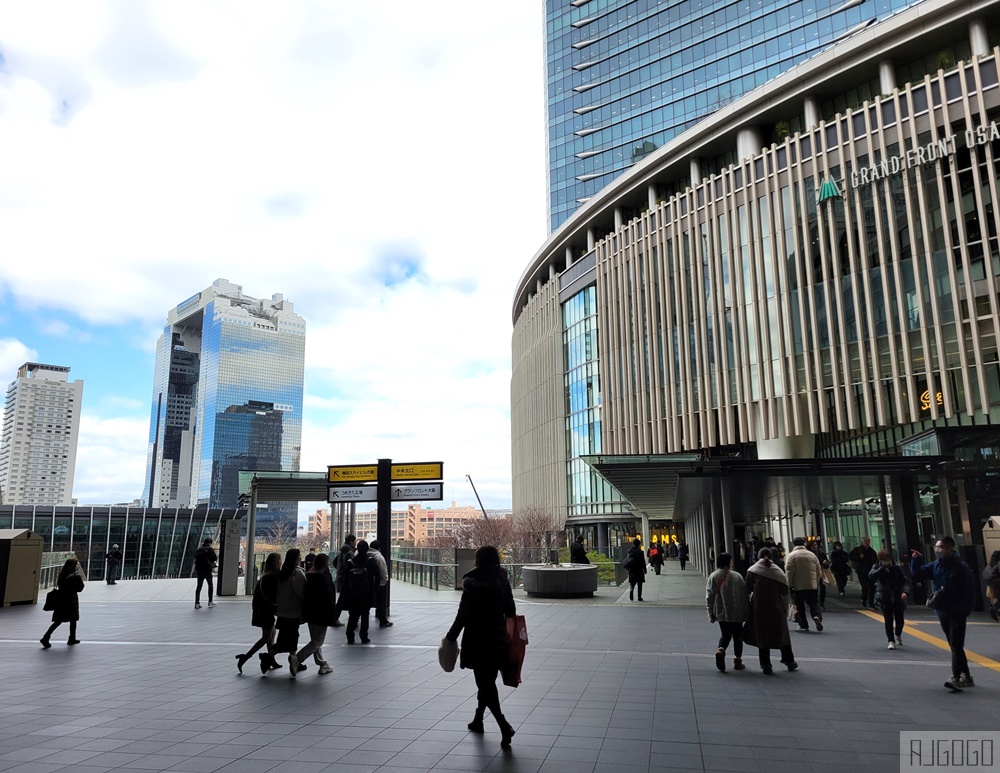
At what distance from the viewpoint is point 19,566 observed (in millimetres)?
17281

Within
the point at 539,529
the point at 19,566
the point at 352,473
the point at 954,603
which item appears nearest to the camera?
the point at 954,603

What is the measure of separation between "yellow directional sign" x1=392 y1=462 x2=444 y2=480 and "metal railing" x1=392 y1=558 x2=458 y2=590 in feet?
18.3

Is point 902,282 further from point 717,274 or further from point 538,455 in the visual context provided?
point 538,455

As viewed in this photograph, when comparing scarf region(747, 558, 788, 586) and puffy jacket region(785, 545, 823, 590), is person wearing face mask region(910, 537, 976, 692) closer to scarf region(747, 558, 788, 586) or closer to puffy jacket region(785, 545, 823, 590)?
scarf region(747, 558, 788, 586)

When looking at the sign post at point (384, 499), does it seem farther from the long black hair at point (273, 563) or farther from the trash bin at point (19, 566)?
the trash bin at point (19, 566)

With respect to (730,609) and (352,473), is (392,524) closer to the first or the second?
(352,473)

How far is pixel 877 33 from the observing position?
3381 cm

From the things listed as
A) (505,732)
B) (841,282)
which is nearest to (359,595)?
(505,732)

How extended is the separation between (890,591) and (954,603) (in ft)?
7.52

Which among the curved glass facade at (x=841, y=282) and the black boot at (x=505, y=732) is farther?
the curved glass facade at (x=841, y=282)

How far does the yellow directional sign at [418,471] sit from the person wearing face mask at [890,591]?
887cm

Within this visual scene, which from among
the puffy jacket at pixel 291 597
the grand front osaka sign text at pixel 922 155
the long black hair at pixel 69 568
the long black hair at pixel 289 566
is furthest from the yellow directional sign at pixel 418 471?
the grand front osaka sign text at pixel 922 155

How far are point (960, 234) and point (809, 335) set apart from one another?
23.3ft

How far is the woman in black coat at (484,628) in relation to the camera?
A: 5625mm
